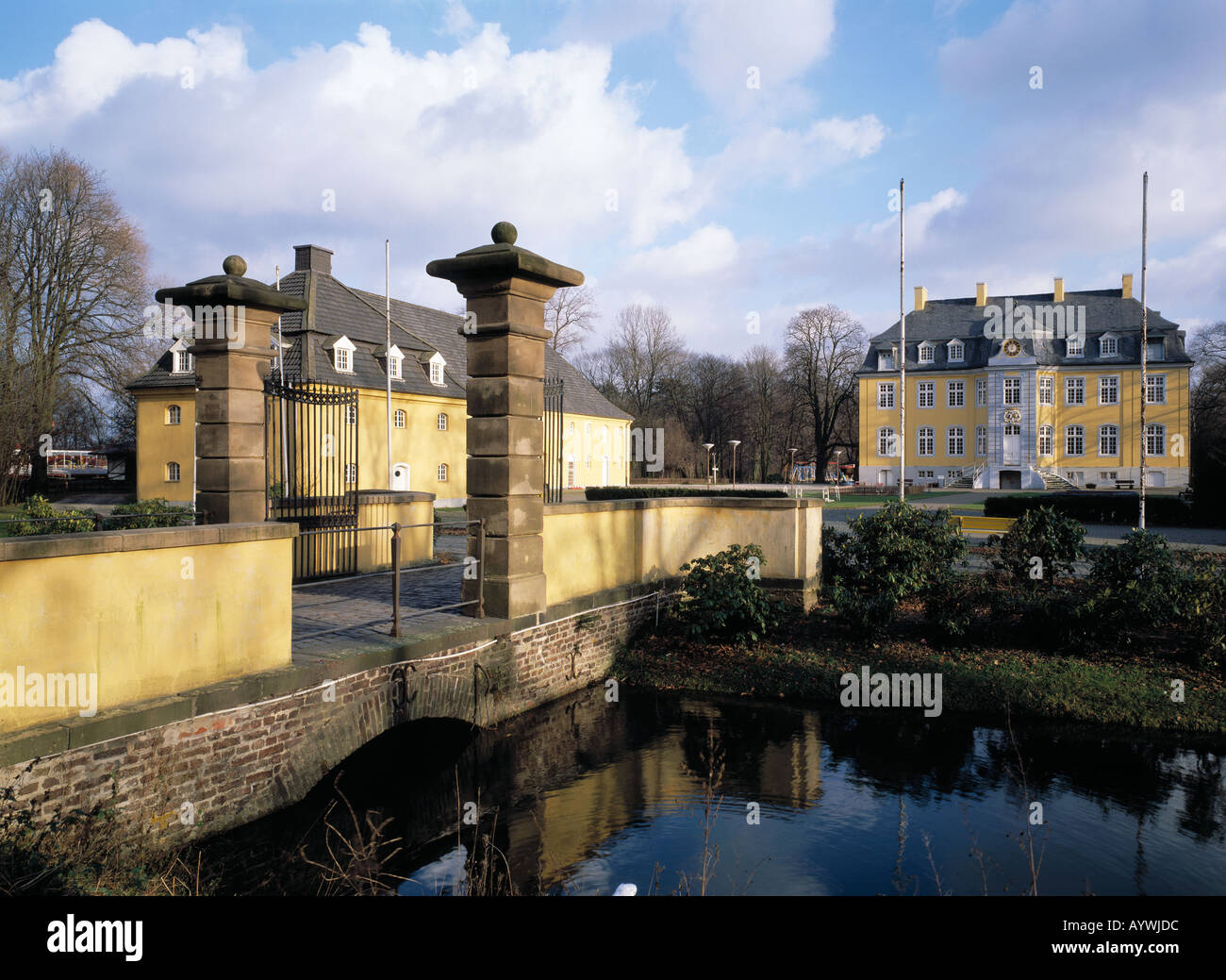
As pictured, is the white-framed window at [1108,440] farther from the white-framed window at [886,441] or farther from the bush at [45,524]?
the bush at [45,524]

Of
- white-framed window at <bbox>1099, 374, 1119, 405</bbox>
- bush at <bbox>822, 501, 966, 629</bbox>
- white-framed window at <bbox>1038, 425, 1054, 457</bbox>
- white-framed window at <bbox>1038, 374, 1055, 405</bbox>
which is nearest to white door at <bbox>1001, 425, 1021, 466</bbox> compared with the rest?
white-framed window at <bbox>1038, 425, 1054, 457</bbox>

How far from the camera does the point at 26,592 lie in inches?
199

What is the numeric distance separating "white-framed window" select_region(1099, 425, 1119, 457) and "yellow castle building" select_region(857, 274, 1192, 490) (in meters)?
0.06

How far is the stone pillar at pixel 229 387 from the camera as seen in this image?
8797 mm

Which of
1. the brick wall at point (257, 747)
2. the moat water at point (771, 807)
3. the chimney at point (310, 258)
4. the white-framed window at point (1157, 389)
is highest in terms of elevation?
the chimney at point (310, 258)

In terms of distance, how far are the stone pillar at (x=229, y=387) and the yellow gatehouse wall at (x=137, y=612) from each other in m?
2.33

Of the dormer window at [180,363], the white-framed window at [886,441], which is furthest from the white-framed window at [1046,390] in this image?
the dormer window at [180,363]

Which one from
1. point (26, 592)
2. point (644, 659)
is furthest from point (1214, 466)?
point (26, 592)

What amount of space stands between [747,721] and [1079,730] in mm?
3533

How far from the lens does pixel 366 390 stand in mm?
30406

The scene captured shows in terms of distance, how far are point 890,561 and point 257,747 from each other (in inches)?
339
